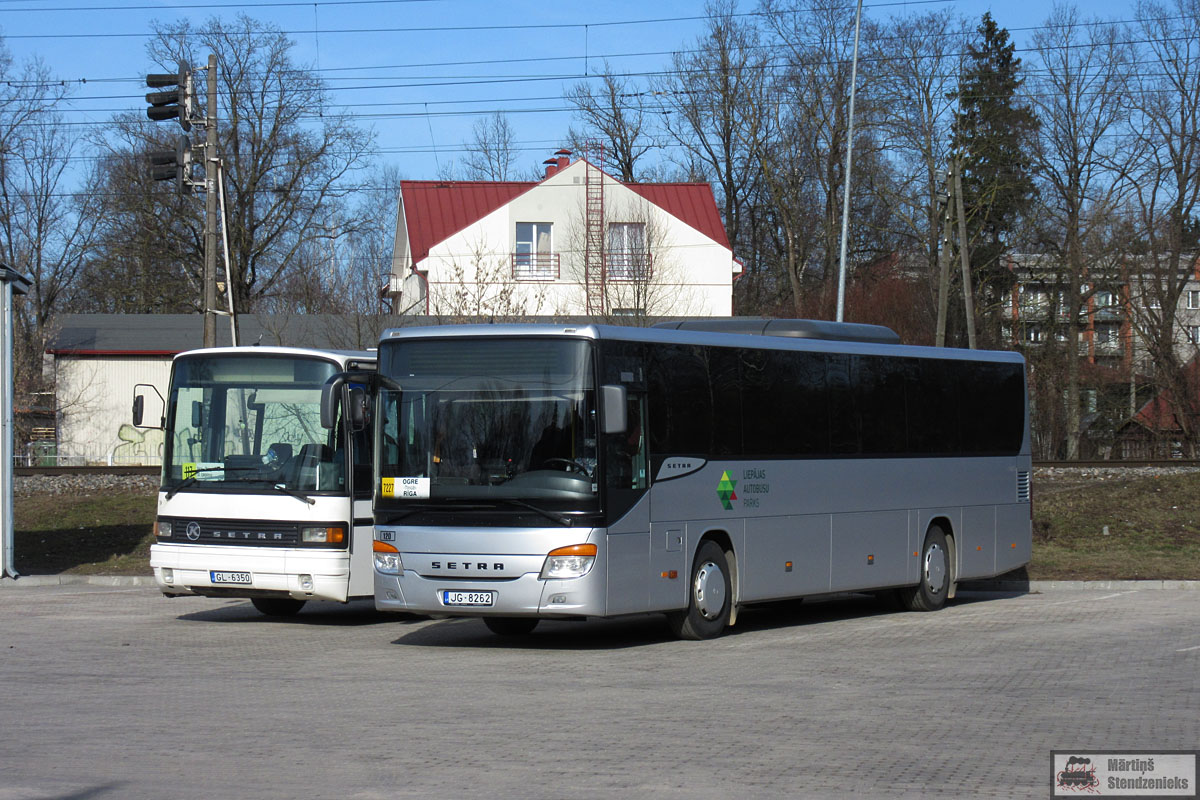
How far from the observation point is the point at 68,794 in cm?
721

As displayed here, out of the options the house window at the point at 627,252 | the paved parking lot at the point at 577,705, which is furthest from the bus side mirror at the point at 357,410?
the house window at the point at 627,252

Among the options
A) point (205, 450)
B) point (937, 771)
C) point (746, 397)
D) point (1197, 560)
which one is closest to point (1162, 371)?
point (1197, 560)

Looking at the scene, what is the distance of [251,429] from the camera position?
1550 centimetres

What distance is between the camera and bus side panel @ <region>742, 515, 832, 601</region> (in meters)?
15.1

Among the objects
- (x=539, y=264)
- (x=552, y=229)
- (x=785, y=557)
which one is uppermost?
(x=552, y=229)

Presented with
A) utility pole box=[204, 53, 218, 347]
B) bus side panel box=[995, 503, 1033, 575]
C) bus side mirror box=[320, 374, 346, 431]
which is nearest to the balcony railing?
utility pole box=[204, 53, 218, 347]

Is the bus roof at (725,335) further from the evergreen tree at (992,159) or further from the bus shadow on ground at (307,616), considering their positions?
the evergreen tree at (992,159)

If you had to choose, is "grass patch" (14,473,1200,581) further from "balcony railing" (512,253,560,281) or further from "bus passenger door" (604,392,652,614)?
"balcony railing" (512,253,560,281)

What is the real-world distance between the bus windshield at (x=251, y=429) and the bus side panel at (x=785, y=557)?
4.36 m

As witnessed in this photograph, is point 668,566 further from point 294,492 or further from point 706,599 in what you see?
point 294,492

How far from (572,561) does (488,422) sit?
1.51 meters

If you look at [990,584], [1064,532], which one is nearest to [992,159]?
[1064,532]

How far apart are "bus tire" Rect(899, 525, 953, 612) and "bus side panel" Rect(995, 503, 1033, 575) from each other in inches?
46.4

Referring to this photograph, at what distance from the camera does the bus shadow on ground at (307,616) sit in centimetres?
1686
